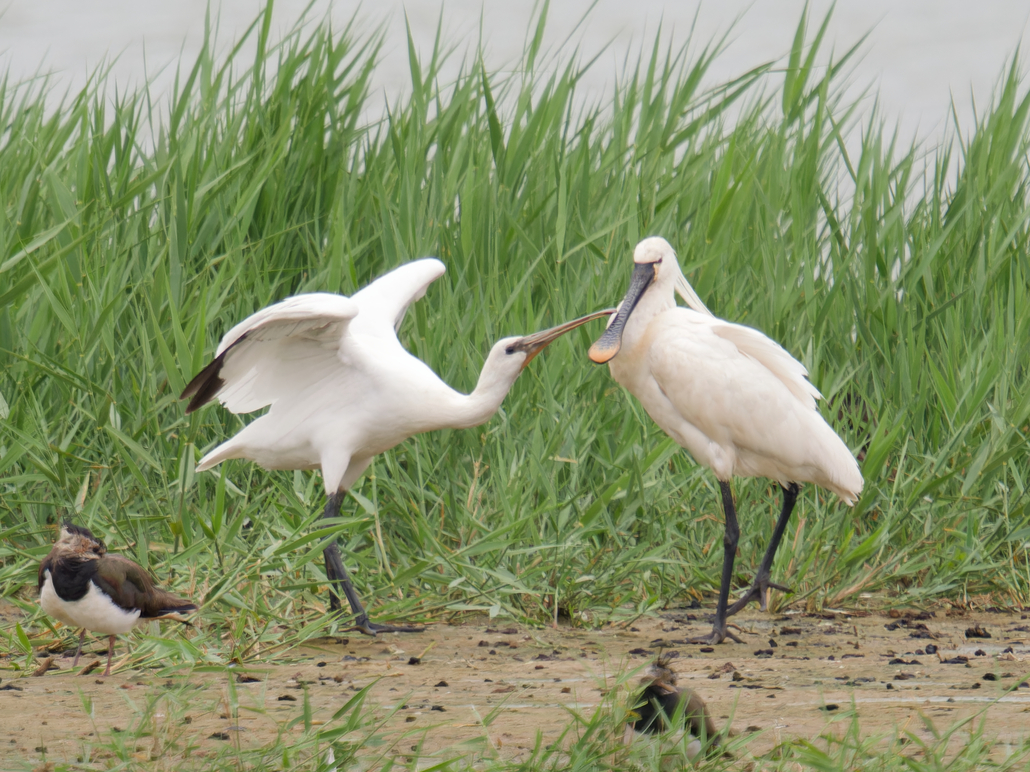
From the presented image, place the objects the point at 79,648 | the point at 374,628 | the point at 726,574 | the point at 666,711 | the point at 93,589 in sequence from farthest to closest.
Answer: the point at 726,574 → the point at 374,628 → the point at 79,648 → the point at 93,589 → the point at 666,711

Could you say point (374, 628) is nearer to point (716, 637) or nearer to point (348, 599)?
point (348, 599)

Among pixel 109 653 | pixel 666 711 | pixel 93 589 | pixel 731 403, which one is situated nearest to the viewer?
pixel 666 711

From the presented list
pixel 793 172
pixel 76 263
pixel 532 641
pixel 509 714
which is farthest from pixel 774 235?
pixel 509 714

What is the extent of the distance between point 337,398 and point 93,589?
1439 millimetres

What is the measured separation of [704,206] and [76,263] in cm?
299

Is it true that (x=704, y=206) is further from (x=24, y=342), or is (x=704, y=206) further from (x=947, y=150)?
(x=24, y=342)

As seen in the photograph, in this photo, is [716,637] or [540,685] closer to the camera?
[540,685]

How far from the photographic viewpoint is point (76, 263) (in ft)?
17.9

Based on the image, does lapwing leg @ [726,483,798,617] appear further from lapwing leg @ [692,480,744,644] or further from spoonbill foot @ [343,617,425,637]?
spoonbill foot @ [343,617,425,637]

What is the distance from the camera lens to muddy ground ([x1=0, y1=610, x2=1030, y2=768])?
290cm

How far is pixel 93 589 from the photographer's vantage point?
3492mm

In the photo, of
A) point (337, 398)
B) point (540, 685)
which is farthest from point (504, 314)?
point (540, 685)

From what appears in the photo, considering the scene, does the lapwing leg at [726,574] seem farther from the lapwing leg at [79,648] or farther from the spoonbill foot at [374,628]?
the lapwing leg at [79,648]

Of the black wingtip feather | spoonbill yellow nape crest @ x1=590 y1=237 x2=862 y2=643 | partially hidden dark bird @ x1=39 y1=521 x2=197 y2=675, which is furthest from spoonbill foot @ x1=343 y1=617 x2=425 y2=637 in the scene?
spoonbill yellow nape crest @ x1=590 y1=237 x2=862 y2=643
